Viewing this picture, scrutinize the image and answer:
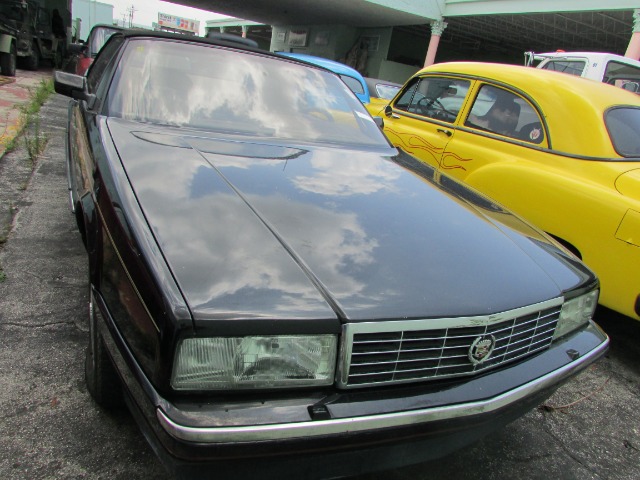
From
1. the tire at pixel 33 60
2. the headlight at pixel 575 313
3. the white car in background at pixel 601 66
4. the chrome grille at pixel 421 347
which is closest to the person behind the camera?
the chrome grille at pixel 421 347

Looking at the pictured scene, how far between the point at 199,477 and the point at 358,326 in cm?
55

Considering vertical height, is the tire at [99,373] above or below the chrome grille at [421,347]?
below

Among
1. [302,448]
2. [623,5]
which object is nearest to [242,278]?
[302,448]

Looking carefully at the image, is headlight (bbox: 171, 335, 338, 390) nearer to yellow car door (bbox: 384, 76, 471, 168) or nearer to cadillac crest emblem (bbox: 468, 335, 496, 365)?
cadillac crest emblem (bbox: 468, 335, 496, 365)

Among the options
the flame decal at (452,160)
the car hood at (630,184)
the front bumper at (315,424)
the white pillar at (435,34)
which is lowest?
the front bumper at (315,424)

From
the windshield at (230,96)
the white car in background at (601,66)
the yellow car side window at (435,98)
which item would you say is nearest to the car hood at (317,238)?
the windshield at (230,96)

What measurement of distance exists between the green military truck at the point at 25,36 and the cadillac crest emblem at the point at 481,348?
12.7 m

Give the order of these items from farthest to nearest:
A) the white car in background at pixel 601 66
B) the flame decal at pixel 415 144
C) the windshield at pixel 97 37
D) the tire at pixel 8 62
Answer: the tire at pixel 8 62 < the windshield at pixel 97 37 < the white car in background at pixel 601 66 < the flame decal at pixel 415 144

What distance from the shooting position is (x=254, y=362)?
1247 millimetres

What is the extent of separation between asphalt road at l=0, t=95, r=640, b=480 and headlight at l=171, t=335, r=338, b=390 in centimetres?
69

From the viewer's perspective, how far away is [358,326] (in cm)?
127

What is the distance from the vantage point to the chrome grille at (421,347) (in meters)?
1.30

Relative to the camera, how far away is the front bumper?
3.81 ft

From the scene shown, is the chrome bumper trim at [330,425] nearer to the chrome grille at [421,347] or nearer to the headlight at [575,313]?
the chrome grille at [421,347]
